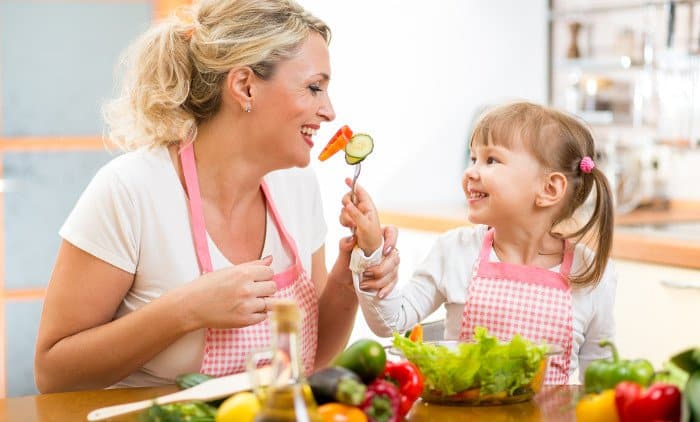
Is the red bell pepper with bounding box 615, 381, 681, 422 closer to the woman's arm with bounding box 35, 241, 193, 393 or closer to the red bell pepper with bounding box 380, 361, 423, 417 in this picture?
the red bell pepper with bounding box 380, 361, 423, 417

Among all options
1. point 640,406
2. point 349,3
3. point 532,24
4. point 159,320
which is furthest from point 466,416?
point 532,24

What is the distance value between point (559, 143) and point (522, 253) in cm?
Answer: 22

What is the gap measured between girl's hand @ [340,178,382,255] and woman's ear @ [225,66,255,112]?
25 centimetres

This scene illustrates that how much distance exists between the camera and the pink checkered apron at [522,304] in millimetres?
1839

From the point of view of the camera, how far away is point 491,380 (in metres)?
1.39

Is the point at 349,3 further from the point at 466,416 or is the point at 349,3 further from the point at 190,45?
the point at 466,416

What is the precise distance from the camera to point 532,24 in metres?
4.03

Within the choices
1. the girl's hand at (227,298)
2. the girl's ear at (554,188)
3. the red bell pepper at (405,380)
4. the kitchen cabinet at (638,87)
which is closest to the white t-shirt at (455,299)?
the girl's ear at (554,188)

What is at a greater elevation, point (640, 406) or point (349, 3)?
point (349, 3)

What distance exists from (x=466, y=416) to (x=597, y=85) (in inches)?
103

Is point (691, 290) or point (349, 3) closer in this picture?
point (691, 290)

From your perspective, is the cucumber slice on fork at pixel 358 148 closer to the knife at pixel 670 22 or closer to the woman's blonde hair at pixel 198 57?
the woman's blonde hair at pixel 198 57

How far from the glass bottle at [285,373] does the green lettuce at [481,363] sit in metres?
0.41

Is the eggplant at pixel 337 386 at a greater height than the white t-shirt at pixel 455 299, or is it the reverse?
the eggplant at pixel 337 386
